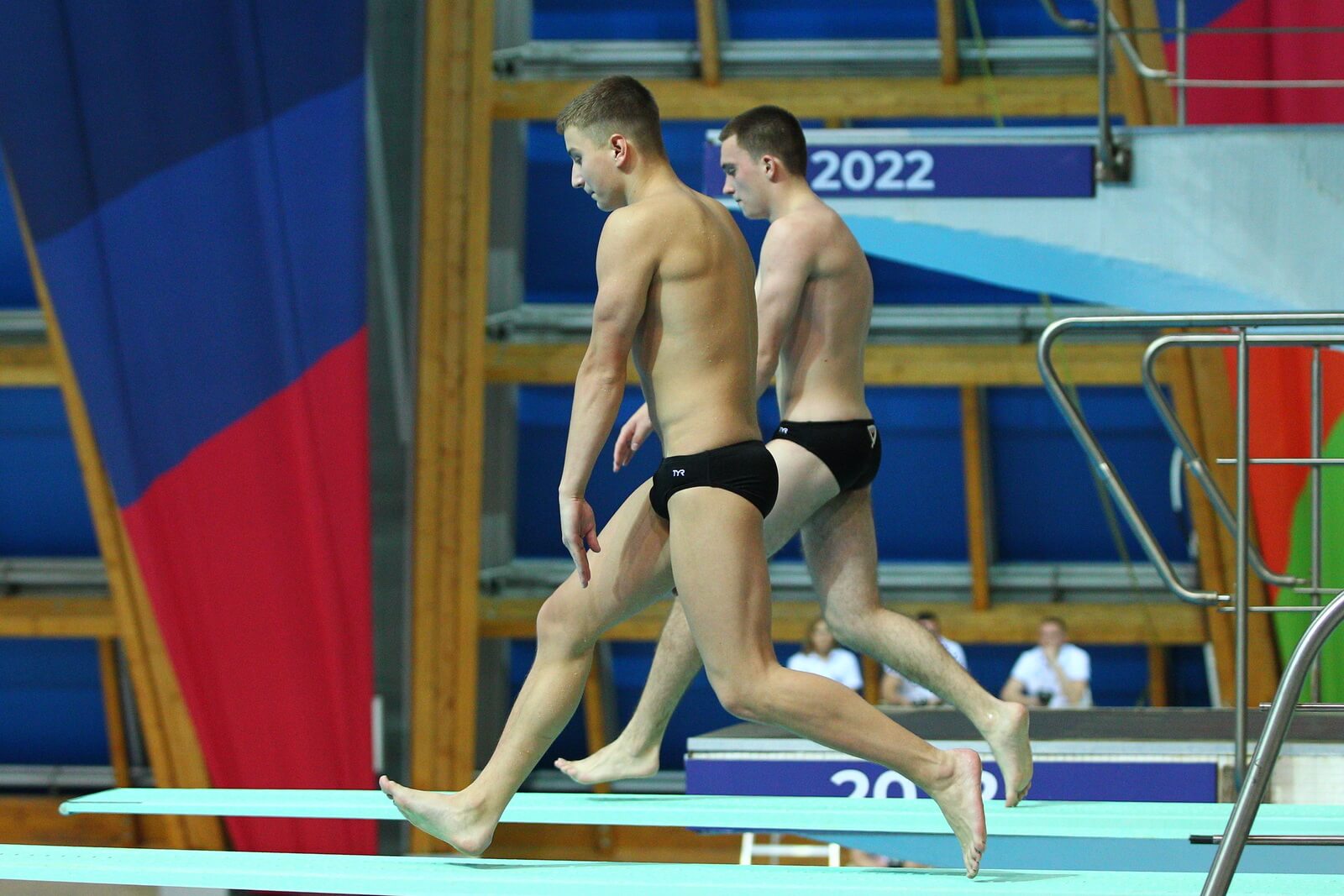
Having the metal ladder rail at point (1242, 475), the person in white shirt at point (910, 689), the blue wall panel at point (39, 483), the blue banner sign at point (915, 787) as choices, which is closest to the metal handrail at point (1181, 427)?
the metal ladder rail at point (1242, 475)

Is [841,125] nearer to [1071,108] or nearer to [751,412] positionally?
[1071,108]

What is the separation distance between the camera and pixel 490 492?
12.1 m

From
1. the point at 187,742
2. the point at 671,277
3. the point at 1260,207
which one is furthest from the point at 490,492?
the point at 671,277

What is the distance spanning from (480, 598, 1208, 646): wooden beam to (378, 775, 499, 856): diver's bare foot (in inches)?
322

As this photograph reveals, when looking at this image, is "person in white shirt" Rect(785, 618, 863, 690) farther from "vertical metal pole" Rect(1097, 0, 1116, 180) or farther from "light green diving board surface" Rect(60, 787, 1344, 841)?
"light green diving board surface" Rect(60, 787, 1344, 841)

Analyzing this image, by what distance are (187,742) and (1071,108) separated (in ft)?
23.8

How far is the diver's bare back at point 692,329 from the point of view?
10.2 feet

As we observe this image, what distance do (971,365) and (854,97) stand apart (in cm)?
195

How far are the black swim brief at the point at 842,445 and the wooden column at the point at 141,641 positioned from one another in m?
7.93

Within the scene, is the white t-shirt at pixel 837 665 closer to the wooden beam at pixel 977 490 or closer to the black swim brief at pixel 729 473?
the wooden beam at pixel 977 490

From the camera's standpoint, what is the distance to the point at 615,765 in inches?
146

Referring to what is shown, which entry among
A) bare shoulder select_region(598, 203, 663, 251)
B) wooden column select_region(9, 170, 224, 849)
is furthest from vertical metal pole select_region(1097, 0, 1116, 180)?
wooden column select_region(9, 170, 224, 849)

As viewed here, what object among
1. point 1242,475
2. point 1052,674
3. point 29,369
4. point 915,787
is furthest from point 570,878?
point 29,369

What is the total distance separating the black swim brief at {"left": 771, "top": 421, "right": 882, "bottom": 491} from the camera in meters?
3.74
